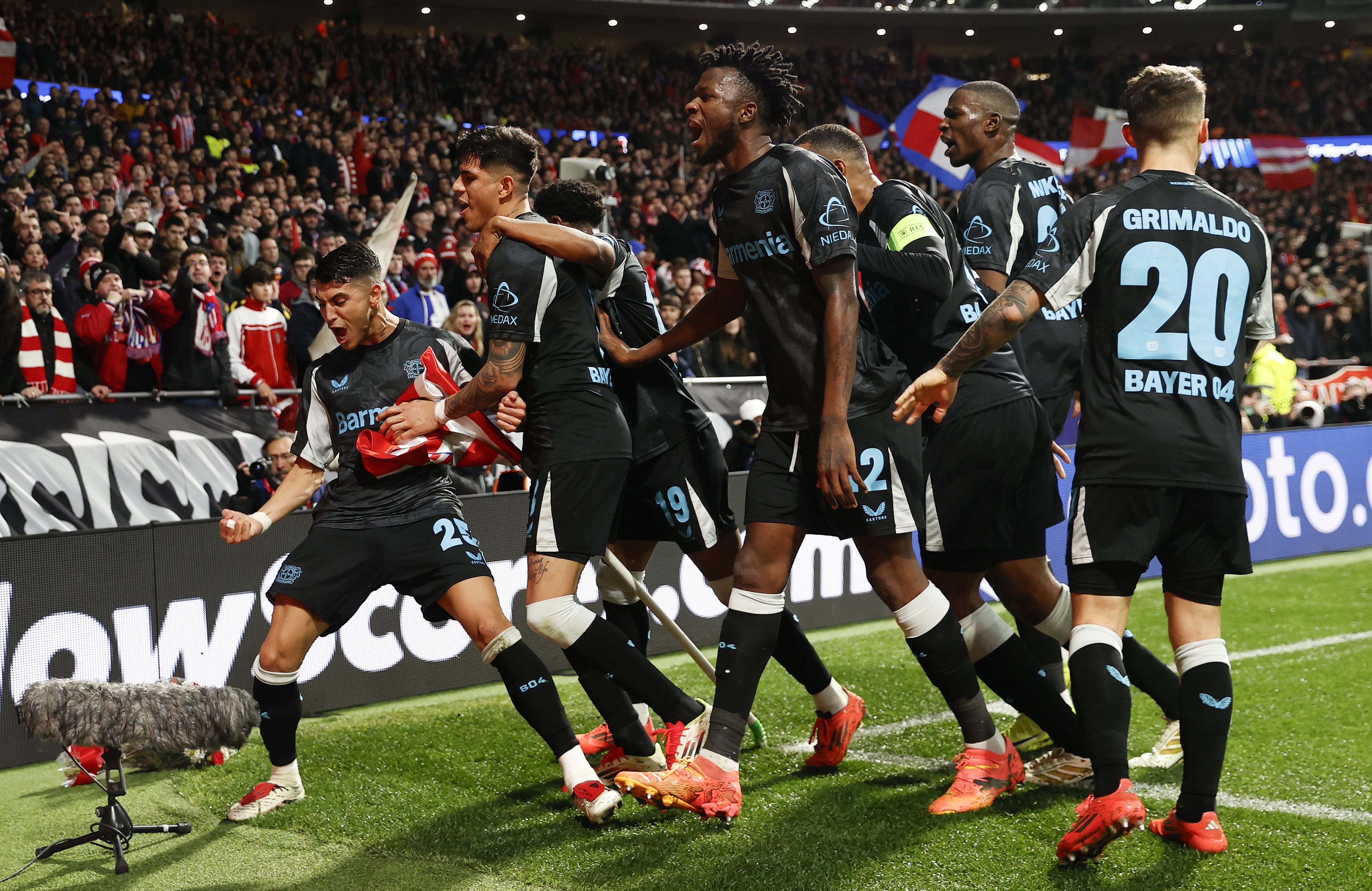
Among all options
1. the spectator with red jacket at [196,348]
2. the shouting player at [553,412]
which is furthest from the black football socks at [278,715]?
the spectator with red jacket at [196,348]

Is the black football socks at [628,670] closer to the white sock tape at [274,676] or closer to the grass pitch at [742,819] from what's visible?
the grass pitch at [742,819]

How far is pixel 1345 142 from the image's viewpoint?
3259 cm

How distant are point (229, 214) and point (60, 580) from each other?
8.11 metres

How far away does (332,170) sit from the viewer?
16422 mm

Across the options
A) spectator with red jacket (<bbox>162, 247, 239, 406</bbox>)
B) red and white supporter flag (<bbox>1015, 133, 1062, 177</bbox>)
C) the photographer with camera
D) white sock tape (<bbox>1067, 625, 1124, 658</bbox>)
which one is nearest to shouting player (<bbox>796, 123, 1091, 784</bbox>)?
white sock tape (<bbox>1067, 625, 1124, 658</bbox>)

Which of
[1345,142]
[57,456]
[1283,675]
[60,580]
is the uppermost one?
[1345,142]

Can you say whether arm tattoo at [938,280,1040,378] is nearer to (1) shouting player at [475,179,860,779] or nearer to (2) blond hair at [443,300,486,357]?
(1) shouting player at [475,179,860,779]

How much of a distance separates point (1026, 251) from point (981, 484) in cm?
100

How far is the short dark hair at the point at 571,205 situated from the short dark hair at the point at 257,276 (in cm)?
557

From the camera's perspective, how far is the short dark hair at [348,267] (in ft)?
13.8

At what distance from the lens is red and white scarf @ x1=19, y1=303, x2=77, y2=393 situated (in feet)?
27.7

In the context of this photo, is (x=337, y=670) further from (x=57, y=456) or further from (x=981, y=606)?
(x=981, y=606)

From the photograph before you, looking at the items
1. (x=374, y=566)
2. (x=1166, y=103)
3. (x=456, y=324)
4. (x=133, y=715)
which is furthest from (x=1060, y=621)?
(x=456, y=324)

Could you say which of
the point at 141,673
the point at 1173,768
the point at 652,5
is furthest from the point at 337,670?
the point at 652,5
